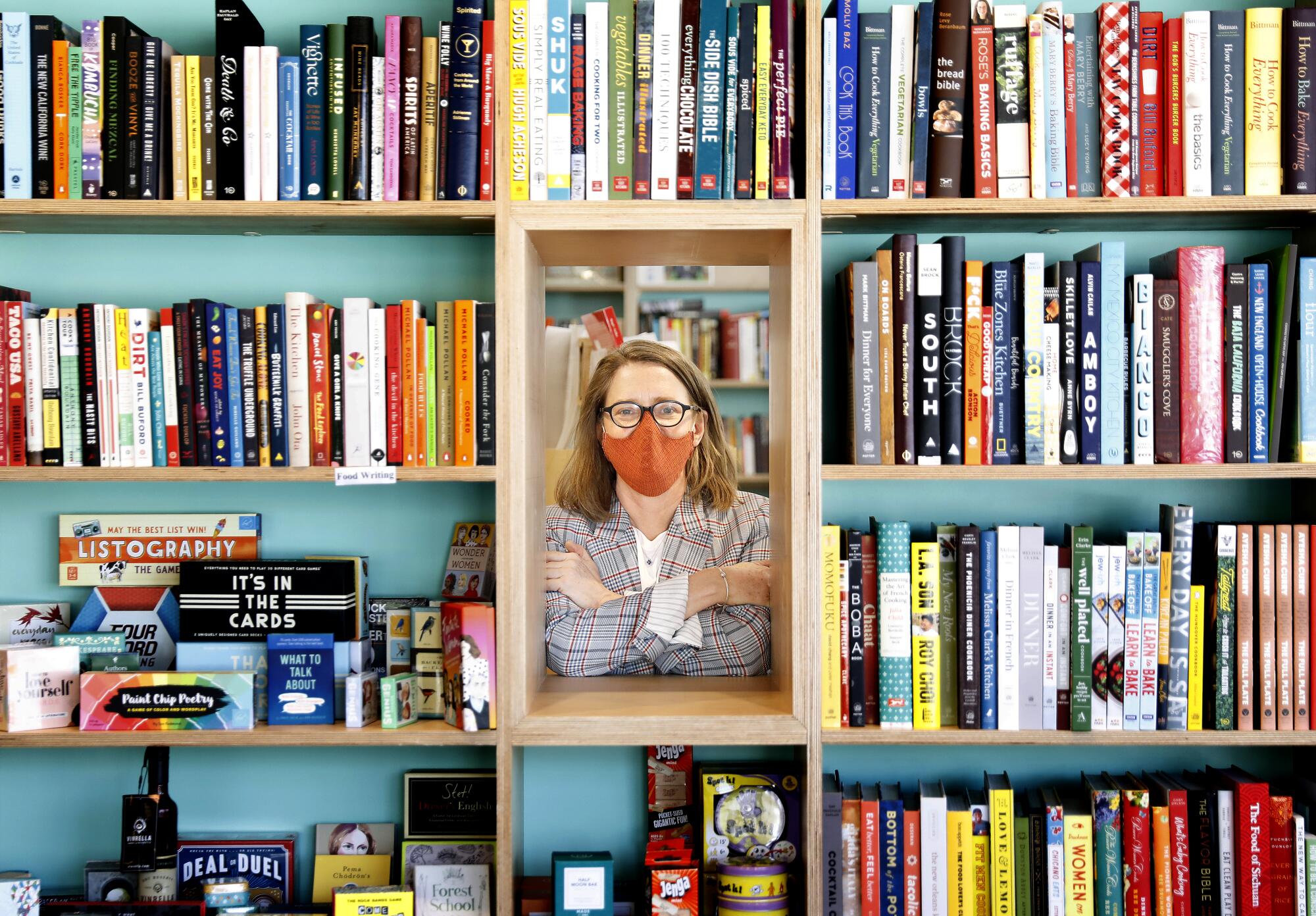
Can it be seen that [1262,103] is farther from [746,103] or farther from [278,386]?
[278,386]

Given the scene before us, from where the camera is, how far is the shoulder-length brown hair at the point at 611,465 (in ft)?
5.62

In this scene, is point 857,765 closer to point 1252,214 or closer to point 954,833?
point 954,833

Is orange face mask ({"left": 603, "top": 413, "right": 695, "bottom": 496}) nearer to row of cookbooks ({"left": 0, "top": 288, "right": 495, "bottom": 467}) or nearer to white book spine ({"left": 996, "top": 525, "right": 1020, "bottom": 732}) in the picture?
row of cookbooks ({"left": 0, "top": 288, "right": 495, "bottom": 467})

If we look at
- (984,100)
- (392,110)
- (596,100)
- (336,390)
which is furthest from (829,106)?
(336,390)

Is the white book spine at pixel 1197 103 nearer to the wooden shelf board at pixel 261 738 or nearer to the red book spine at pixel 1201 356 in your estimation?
the red book spine at pixel 1201 356

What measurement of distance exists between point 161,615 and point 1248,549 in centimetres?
200

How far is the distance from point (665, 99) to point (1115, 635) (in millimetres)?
1202

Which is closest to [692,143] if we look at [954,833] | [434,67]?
[434,67]

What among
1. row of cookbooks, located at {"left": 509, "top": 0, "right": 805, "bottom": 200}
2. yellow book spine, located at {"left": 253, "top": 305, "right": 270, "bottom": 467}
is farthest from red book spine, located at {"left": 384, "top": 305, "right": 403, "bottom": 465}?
row of cookbooks, located at {"left": 509, "top": 0, "right": 805, "bottom": 200}

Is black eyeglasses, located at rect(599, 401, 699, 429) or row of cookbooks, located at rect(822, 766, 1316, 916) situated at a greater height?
black eyeglasses, located at rect(599, 401, 699, 429)

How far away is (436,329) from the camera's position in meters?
1.55

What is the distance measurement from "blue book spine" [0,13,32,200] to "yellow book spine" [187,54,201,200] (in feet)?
0.91

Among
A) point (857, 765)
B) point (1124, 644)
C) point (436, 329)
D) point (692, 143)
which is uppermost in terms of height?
point (692, 143)

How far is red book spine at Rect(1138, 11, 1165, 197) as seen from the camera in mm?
1486
